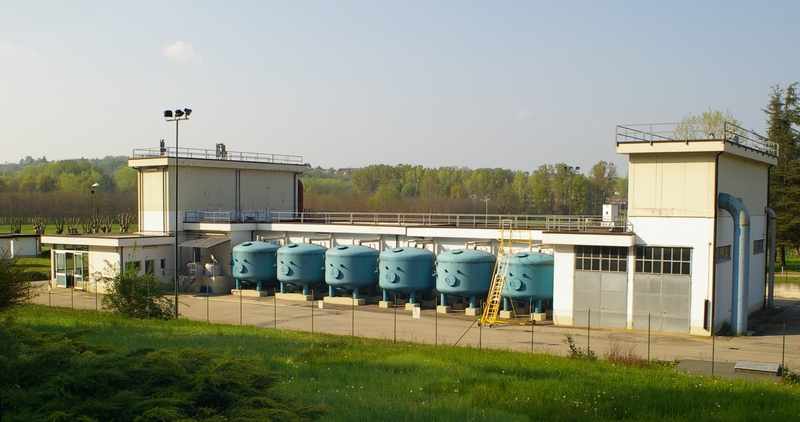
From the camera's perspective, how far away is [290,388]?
16531mm

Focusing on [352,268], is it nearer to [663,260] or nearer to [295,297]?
[295,297]

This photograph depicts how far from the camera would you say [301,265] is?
41.9 meters

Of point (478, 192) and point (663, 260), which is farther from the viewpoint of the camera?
point (478, 192)

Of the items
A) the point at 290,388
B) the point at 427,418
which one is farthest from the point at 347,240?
the point at 427,418

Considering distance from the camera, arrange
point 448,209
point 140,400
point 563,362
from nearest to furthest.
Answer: point 140,400, point 563,362, point 448,209

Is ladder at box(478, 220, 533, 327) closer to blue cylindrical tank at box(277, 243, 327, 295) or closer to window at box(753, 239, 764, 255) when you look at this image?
blue cylindrical tank at box(277, 243, 327, 295)

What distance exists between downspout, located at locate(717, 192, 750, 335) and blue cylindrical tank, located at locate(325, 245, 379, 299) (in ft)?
59.1

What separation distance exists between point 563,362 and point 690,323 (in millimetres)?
10980

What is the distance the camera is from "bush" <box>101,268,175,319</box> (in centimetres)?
3241

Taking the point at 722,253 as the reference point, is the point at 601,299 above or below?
below

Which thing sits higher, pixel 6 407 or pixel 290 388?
pixel 6 407

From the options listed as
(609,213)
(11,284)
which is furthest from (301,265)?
(609,213)

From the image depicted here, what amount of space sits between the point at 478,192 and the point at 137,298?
5109 inches

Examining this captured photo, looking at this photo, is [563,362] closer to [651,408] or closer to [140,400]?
[651,408]
